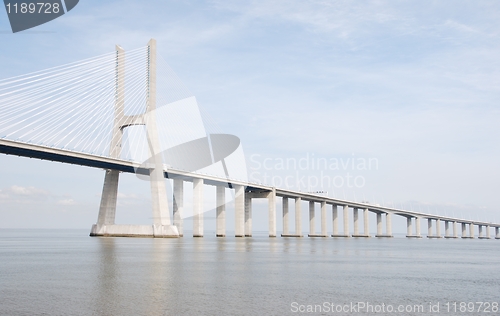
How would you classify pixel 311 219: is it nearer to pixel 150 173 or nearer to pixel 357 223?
pixel 357 223

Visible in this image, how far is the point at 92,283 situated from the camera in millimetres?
26453

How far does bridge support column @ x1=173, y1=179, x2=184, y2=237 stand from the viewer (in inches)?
3216

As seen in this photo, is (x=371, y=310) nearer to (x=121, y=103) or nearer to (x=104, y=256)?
(x=104, y=256)

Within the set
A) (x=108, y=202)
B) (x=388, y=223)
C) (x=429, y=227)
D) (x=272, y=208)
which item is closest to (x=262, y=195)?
(x=272, y=208)

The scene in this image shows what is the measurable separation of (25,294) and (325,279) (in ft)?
50.5

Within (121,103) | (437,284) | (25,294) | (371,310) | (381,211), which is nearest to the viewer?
(371,310)

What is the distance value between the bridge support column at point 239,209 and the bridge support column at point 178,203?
1458 centimetres

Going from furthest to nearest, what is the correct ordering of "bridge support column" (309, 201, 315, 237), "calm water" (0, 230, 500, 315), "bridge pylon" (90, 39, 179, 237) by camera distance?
"bridge support column" (309, 201, 315, 237) < "bridge pylon" (90, 39, 179, 237) < "calm water" (0, 230, 500, 315)

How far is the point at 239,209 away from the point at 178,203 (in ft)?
58.0

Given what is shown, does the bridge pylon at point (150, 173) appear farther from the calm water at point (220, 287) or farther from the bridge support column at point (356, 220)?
the bridge support column at point (356, 220)

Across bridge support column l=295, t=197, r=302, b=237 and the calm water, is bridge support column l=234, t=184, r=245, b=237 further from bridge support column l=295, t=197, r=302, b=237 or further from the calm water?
the calm water

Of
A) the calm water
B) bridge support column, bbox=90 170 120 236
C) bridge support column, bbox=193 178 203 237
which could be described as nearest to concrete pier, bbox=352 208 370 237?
bridge support column, bbox=193 178 203 237

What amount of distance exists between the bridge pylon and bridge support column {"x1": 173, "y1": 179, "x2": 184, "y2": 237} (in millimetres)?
4867

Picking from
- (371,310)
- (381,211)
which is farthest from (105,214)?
(381,211)
